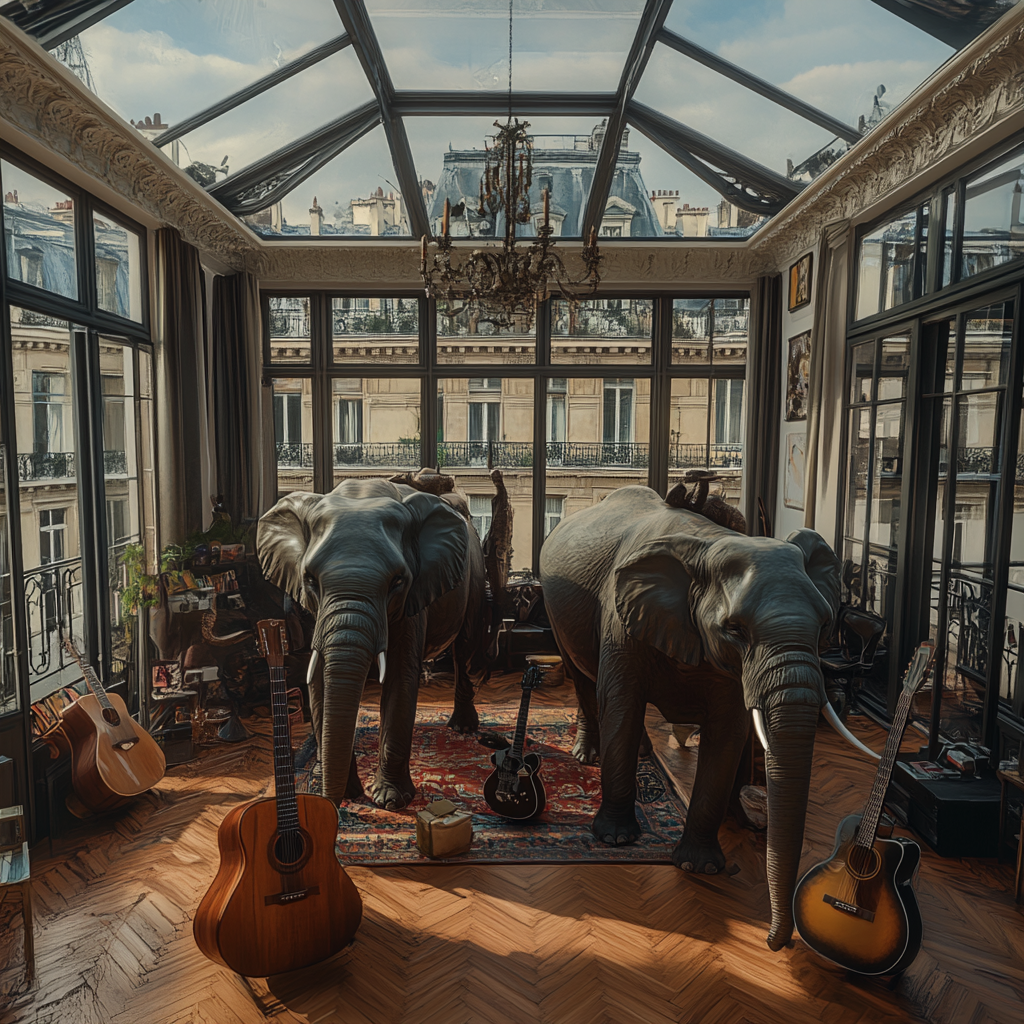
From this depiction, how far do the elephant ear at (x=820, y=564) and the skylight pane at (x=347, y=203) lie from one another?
4786 millimetres

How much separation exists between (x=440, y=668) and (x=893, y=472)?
4.09 metres

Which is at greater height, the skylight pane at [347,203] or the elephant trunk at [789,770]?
the skylight pane at [347,203]

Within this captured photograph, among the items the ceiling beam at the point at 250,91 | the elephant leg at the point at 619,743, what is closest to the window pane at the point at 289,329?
the ceiling beam at the point at 250,91

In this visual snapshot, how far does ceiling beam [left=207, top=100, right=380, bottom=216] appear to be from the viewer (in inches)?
226

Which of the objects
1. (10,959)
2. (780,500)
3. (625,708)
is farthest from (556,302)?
(10,959)

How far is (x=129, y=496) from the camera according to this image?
5609 millimetres

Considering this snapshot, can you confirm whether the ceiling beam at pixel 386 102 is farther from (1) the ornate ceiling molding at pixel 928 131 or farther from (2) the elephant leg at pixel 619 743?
(2) the elephant leg at pixel 619 743

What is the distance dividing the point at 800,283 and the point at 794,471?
1657 millimetres

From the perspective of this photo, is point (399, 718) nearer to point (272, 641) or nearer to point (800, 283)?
point (272, 641)

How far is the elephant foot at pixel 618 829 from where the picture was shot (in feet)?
12.0

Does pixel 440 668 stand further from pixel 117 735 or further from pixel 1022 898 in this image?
pixel 1022 898

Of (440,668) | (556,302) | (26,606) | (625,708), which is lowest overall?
(440,668)

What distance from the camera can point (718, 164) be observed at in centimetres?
598

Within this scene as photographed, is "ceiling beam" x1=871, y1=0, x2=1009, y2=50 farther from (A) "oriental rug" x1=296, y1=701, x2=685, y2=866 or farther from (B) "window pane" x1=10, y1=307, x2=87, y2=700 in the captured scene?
(B) "window pane" x1=10, y1=307, x2=87, y2=700
